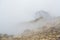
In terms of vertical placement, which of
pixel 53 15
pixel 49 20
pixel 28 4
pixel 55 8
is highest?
pixel 28 4

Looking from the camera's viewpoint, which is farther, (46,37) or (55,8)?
(55,8)

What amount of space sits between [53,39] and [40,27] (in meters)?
0.26

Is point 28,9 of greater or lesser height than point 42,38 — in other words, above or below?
above

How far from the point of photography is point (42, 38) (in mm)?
1254

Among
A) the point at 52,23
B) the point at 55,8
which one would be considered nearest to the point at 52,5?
the point at 55,8

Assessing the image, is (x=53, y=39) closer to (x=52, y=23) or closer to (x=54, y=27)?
(x=54, y=27)

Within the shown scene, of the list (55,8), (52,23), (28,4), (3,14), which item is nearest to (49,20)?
(52,23)

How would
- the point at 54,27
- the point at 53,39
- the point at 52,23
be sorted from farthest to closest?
1. the point at 52,23
2. the point at 54,27
3. the point at 53,39

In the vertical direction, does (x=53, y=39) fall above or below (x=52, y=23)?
below

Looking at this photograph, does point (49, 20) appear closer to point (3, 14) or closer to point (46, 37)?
point (46, 37)

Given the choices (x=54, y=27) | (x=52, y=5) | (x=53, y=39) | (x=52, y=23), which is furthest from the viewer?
(x=52, y=5)

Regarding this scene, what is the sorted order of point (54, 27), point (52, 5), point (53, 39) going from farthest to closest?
1. point (52, 5)
2. point (54, 27)
3. point (53, 39)

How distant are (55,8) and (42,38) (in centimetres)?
62

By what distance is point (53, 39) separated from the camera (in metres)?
1.22
